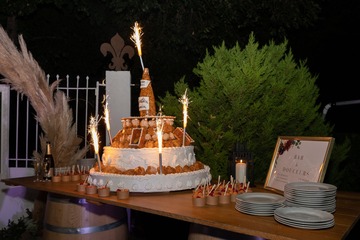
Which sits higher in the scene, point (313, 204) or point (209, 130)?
point (209, 130)

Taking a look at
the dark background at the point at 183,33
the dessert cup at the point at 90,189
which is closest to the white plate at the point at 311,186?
the dessert cup at the point at 90,189

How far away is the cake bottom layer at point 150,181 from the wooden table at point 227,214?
5cm

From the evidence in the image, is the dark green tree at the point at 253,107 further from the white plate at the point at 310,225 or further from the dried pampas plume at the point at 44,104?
the white plate at the point at 310,225

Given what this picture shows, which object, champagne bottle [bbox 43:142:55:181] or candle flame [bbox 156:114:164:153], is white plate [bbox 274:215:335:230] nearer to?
candle flame [bbox 156:114:164:153]

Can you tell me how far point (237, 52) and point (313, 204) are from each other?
2.26 metres

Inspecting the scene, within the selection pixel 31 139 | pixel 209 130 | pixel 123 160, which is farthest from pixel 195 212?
pixel 31 139

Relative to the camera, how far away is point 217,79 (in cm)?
430

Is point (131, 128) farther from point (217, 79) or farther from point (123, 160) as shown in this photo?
point (217, 79)

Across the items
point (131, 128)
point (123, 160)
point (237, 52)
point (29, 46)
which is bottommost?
point (123, 160)

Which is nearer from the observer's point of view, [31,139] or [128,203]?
[128,203]

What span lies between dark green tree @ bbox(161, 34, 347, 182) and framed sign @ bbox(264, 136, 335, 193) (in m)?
0.91

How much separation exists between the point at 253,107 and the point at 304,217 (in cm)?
201

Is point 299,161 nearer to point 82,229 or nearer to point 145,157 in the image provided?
point 145,157

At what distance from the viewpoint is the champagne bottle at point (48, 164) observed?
3.82 metres
